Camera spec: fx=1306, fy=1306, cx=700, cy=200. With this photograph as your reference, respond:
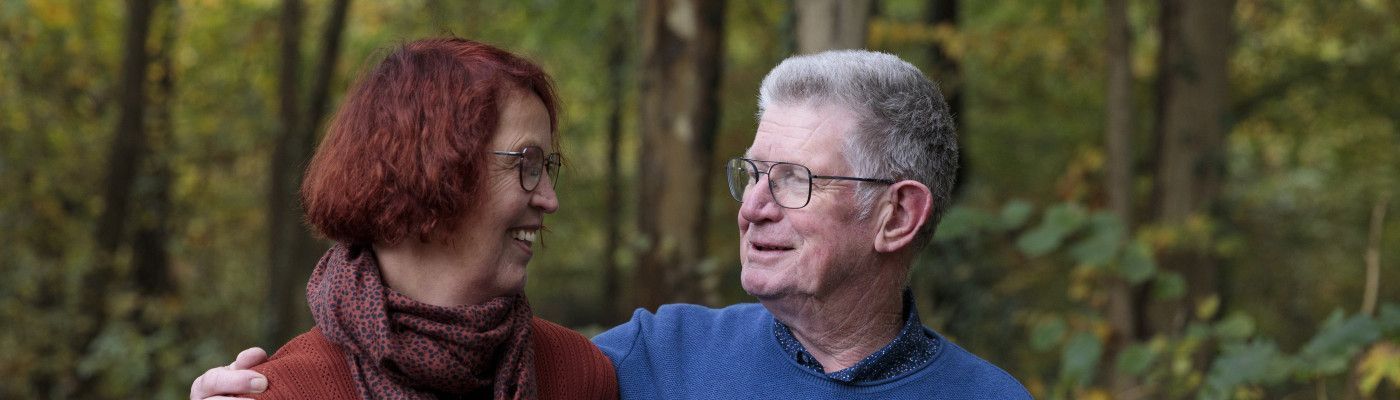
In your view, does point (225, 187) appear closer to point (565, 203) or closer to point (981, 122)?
point (565, 203)

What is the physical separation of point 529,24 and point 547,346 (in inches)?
362

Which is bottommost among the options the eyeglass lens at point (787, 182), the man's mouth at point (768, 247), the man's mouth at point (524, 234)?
the man's mouth at point (768, 247)

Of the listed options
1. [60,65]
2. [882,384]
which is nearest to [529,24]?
[60,65]

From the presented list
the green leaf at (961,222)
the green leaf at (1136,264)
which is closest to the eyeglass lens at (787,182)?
the green leaf at (961,222)

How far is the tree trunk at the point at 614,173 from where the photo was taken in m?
12.9

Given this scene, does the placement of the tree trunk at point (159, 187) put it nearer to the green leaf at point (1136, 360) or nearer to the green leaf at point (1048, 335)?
the green leaf at point (1048, 335)

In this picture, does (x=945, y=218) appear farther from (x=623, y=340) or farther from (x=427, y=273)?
(x=427, y=273)

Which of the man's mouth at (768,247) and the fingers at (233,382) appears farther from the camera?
the man's mouth at (768,247)

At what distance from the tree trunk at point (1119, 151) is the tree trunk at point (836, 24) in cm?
352

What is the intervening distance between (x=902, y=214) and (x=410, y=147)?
105 centimetres

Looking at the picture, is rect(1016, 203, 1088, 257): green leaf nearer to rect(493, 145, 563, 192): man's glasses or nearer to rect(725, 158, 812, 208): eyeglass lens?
rect(725, 158, 812, 208): eyeglass lens

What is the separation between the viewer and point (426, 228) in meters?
2.12

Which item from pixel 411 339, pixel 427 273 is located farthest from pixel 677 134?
pixel 411 339

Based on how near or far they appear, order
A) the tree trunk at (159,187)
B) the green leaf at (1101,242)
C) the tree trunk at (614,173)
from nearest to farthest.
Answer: the green leaf at (1101,242) < the tree trunk at (159,187) < the tree trunk at (614,173)
